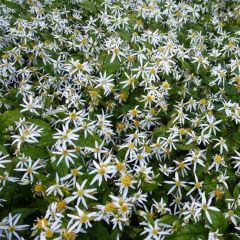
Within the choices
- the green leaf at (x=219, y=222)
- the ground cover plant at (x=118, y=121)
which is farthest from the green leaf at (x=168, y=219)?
the green leaf at (x=219, y=222)

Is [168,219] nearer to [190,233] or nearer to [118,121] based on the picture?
[190,233]

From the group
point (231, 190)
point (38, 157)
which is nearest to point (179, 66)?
point (231, 190)

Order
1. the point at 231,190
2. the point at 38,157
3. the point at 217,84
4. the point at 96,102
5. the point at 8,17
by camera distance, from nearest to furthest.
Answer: the point at 38,157 → the point at 231,190 → the point at 96,102 → the point at 217,84 → the point at 8,17

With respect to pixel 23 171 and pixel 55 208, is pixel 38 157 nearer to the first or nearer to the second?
pixel 23 171

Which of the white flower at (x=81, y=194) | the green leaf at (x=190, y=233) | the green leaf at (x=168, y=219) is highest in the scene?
the white flower at (x=81, y=194)

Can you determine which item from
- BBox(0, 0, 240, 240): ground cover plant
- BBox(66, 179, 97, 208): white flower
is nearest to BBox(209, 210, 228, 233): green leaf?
BBox(0, 0, 240, 240): ground cover plant

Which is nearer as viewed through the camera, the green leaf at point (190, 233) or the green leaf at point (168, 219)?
the green leaf at point (190, 233)

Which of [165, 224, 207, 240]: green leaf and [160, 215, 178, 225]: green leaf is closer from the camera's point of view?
[165, 224, 207, 240]: green leaf

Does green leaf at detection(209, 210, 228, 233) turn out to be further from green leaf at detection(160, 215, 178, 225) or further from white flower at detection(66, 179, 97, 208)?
white flower at detection(66, 179, 97, 208)

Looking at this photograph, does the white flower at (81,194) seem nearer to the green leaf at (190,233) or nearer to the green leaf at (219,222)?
the green leaf at (190,233)
